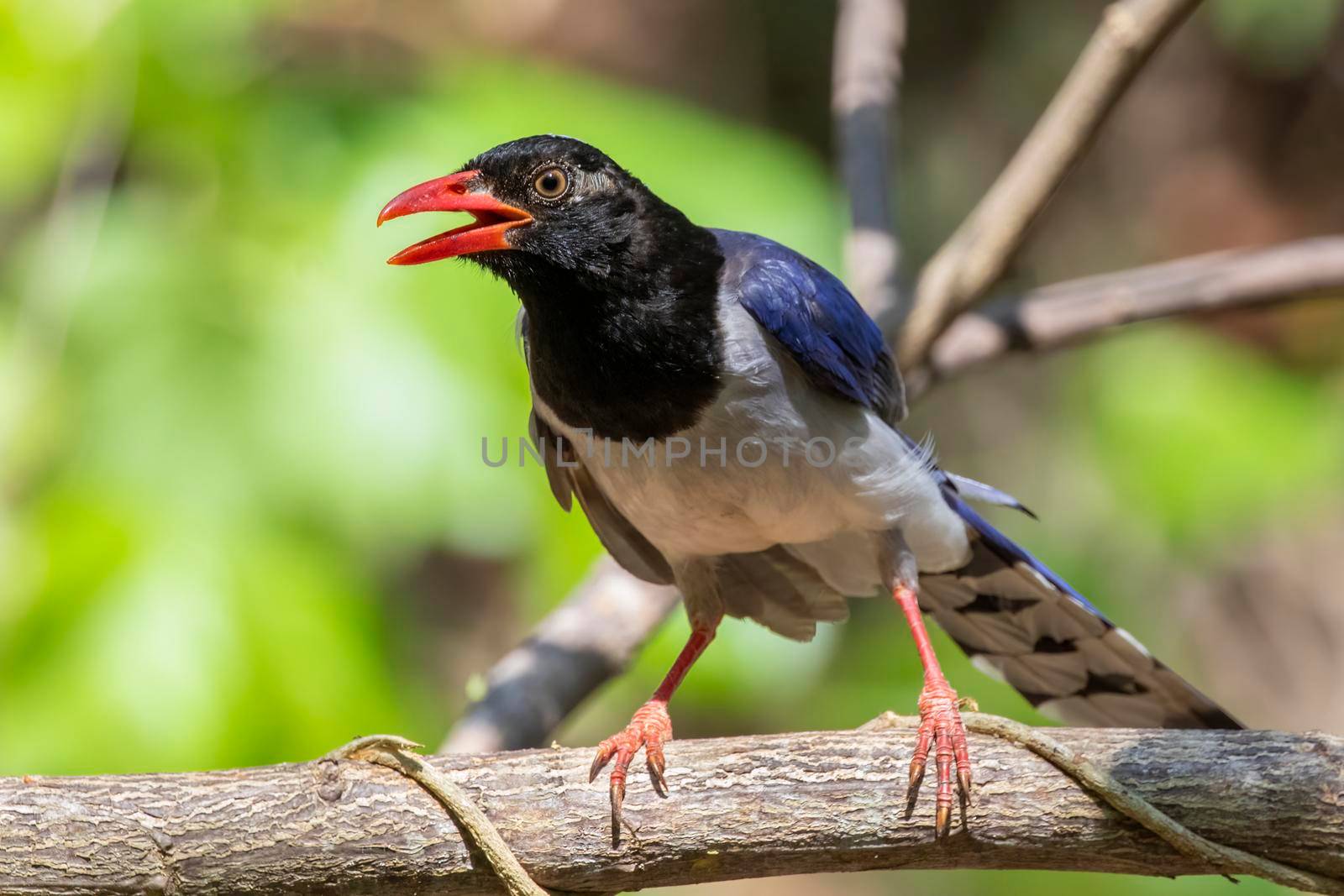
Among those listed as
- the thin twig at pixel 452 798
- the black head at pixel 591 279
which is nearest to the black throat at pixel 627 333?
the black head at pixel 591 279

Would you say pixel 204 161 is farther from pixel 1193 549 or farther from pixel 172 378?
pixel 1193 549

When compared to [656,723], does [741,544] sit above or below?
above

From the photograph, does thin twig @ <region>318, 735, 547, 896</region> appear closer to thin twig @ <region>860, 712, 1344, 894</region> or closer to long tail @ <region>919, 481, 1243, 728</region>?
thin twig @ <region>860, 712, 1344, 894</region>

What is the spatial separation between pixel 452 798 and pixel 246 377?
1918mm

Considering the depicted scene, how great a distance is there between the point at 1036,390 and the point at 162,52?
5.50 meters

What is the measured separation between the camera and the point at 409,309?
163 inches

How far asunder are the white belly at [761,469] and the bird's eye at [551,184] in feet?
1.68

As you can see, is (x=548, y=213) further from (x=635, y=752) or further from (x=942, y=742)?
(x=942, y=742)

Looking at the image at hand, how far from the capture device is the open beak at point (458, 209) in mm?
3141

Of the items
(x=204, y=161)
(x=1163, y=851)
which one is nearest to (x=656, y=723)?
(x=1163, y=851)

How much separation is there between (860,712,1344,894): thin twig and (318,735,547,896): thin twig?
3.45 feet

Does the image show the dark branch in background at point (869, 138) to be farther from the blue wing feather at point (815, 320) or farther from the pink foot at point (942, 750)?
the pink foot at point (942, 750)

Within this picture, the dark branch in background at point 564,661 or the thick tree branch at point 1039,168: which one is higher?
the thick tree branch at point 1039,168

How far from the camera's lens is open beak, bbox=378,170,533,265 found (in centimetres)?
314
